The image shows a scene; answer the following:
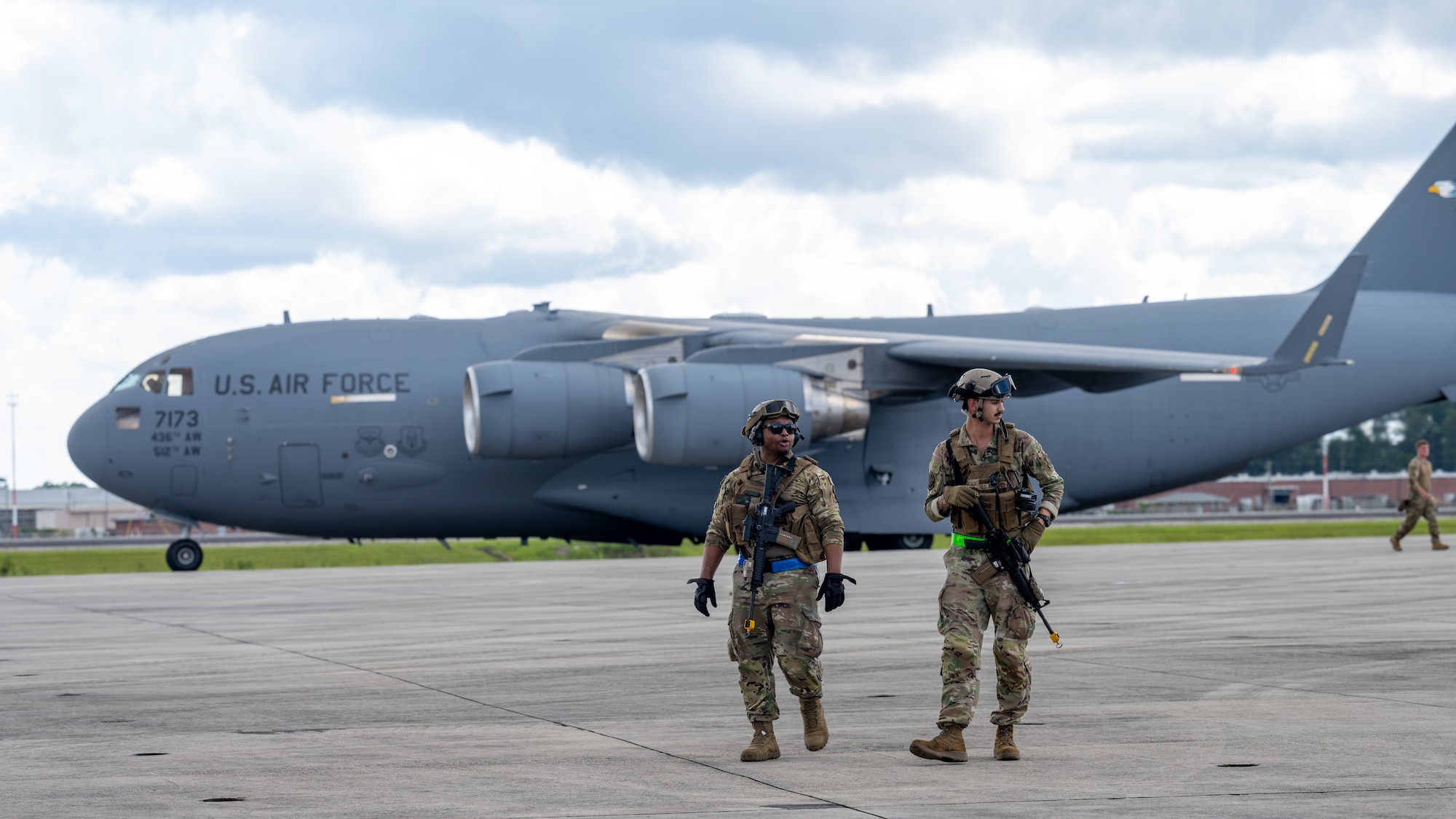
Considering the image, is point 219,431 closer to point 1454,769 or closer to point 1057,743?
point 1057,743

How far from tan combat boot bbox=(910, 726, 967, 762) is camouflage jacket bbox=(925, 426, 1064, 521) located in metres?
1.12

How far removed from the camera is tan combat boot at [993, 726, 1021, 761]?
743cm

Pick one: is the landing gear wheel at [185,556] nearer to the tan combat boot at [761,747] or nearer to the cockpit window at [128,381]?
the cockpit window at [128,381]

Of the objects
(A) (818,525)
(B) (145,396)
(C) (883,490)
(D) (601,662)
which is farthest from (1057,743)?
(B) (145,396)

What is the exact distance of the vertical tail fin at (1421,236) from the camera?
30281 millimetres

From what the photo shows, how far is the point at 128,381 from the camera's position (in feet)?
84.0

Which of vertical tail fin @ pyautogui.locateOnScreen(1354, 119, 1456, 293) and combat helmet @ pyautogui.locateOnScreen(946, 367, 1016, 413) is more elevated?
vertical tail fin @ pyautogui.locateOnScreen(1354, 119, 1456, 293)

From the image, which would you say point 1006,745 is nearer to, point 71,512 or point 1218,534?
point 1218,534

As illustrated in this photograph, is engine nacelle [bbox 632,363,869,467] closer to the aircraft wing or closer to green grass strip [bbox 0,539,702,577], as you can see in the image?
the aircraft wing

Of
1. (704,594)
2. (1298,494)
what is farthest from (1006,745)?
(1298,494)

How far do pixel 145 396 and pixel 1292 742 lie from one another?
21410 millimetres

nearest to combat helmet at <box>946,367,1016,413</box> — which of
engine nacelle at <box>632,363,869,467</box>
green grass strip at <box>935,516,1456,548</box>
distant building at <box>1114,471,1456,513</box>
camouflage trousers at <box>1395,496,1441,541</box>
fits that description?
engine nacelle at <box>632,363,869,467</box>

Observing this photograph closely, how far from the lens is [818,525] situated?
8000 millimetres

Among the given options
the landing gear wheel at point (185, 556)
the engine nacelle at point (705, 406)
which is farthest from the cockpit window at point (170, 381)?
the engine nacelle at point (705, 406)
